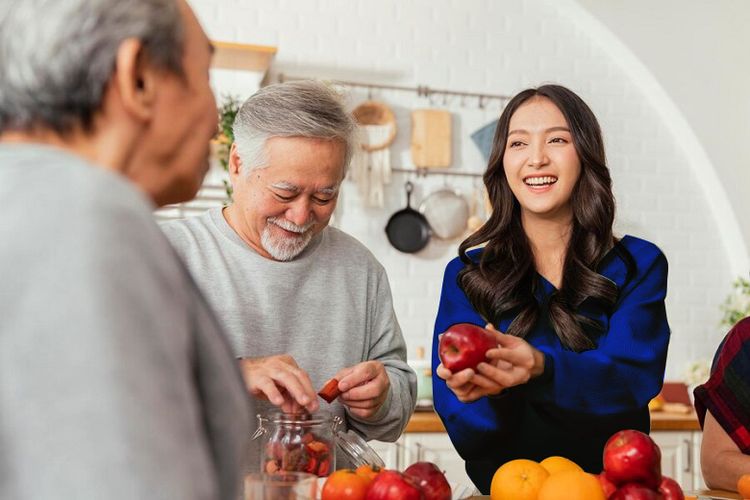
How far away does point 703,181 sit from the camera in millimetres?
4895

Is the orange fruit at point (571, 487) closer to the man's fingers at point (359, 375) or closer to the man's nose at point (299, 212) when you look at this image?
the man's fingers at point (359, 375)

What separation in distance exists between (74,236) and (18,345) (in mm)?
73

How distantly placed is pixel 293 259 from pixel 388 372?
34 cm

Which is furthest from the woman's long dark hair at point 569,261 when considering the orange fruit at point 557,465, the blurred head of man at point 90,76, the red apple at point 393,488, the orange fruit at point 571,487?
the blurred head of man at point 90,76

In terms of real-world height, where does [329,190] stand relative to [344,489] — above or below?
above

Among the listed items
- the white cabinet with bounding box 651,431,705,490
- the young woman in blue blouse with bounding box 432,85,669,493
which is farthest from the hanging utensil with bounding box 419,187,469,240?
the young woman in blue blouse with bounding box 432,85,669,493

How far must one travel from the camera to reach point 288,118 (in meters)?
1.91

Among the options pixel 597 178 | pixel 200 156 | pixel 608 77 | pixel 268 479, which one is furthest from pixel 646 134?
pixel 200 156

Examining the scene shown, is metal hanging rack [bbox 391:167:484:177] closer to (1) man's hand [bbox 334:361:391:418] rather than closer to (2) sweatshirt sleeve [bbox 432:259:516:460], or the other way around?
(2) sweatshirt sleeve [bbox 432:259:516:460]

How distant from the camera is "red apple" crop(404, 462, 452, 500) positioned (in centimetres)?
137

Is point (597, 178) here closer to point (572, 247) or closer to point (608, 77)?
point (572, 247)

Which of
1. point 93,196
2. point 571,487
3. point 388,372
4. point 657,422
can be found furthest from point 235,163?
point 657,422

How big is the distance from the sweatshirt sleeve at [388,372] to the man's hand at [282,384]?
0.31m

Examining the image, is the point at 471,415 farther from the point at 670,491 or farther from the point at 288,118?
the point at 288,118
